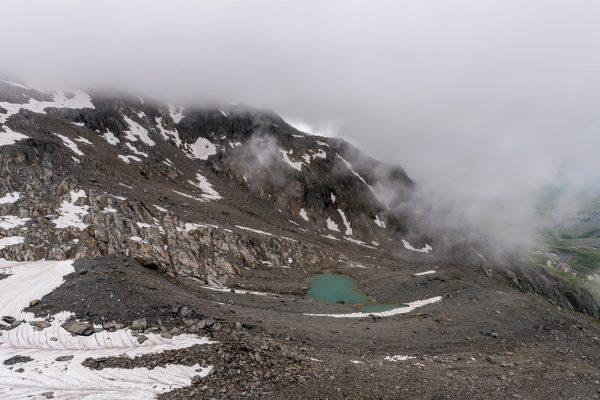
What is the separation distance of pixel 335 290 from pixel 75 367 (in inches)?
2090

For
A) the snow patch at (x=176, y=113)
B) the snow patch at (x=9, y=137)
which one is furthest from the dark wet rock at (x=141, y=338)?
the snow patch at (x=176, y=113)

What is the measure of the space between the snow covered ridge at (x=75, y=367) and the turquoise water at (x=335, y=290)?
4003 centimetres

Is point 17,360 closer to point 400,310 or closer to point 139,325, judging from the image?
point 139,325

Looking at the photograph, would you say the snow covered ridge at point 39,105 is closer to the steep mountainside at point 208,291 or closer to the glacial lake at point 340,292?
the steep mountainside at point 208,291

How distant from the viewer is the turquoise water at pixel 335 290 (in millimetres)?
63172

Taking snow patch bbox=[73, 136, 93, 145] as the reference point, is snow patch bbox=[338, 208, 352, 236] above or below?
below

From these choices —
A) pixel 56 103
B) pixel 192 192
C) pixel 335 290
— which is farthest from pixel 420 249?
pixel 56 103

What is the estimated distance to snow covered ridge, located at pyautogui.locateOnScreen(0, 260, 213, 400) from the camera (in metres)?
18.1

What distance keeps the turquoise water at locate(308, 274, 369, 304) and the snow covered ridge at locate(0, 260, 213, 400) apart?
40034 mm

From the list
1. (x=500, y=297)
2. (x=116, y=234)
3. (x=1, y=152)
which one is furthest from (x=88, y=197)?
(x=500, y=297)

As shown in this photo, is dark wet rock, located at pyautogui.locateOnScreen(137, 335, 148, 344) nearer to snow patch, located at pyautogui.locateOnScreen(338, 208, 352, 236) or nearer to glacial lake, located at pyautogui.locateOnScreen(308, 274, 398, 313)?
glacial lake, located at pyautogui.locateOnScreen(308, 274, 398, 313)

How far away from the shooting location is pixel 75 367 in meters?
20.0

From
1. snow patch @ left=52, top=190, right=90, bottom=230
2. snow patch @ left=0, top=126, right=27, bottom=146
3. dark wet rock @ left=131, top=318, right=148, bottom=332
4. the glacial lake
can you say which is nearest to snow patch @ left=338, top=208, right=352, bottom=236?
the glacial lake

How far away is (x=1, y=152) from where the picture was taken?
64.4 metres
